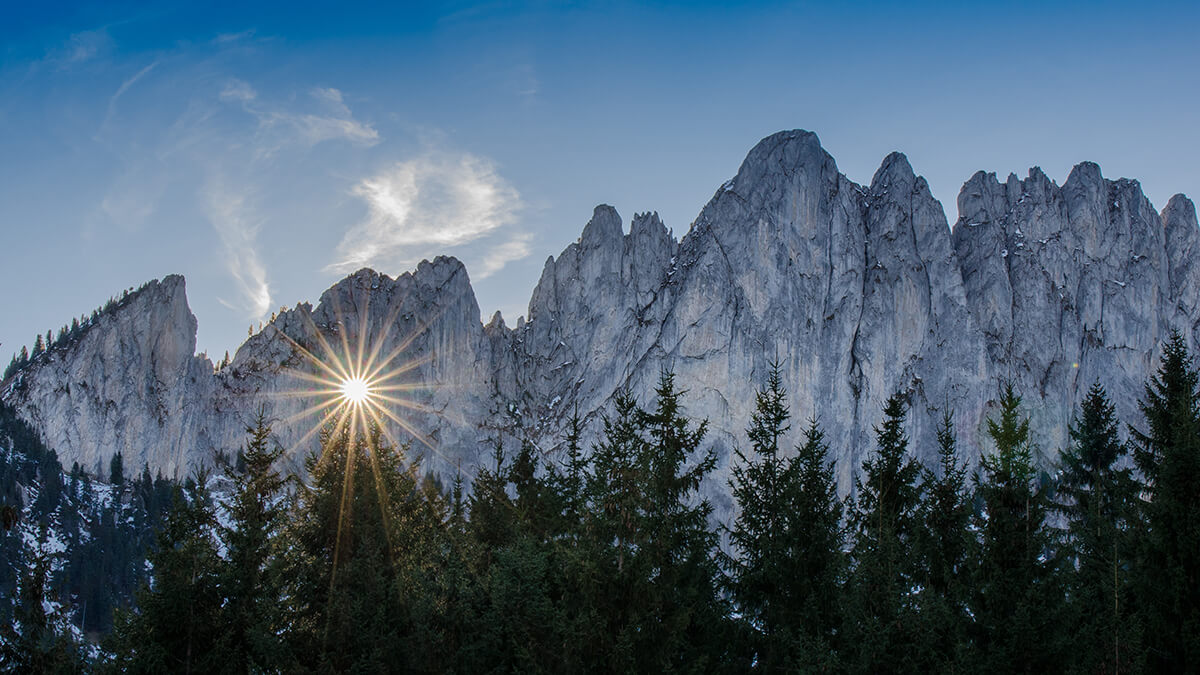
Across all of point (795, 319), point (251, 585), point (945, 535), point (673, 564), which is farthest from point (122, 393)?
point (945, 535)

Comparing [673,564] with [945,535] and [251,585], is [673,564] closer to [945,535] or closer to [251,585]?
[945,535]

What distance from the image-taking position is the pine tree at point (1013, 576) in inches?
639

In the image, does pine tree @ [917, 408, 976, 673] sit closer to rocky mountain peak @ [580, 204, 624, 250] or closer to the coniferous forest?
the coniferous forest

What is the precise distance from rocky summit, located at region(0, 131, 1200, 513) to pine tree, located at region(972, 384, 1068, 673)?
8536 centimetres

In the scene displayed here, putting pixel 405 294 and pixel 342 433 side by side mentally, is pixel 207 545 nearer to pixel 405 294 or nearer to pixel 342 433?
pixel 342 433

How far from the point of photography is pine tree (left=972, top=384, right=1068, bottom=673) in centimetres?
1622

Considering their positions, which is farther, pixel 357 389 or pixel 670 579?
pixel 357 389

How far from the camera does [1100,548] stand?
923 inches

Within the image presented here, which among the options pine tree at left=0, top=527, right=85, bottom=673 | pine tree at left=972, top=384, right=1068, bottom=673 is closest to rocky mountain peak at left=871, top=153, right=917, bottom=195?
pine tree at left=972, top=384, right=1068, bottom=673

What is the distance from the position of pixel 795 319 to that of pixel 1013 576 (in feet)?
314

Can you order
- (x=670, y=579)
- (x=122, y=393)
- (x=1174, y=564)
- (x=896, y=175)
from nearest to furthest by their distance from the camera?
(x=1174, y=564), (x=670, y=579), (x=896, y=175), (x=122, y=393)

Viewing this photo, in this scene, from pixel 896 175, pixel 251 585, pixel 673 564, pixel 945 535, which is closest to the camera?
pixel 673 564

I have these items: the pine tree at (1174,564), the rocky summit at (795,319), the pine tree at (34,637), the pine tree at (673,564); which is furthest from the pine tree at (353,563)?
the rocky summit at (795,319)

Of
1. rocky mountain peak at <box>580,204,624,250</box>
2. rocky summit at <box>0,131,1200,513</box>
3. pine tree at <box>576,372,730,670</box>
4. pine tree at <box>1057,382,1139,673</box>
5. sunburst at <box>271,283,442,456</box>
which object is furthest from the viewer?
sunburst at <box>271,283,442,456</box>
